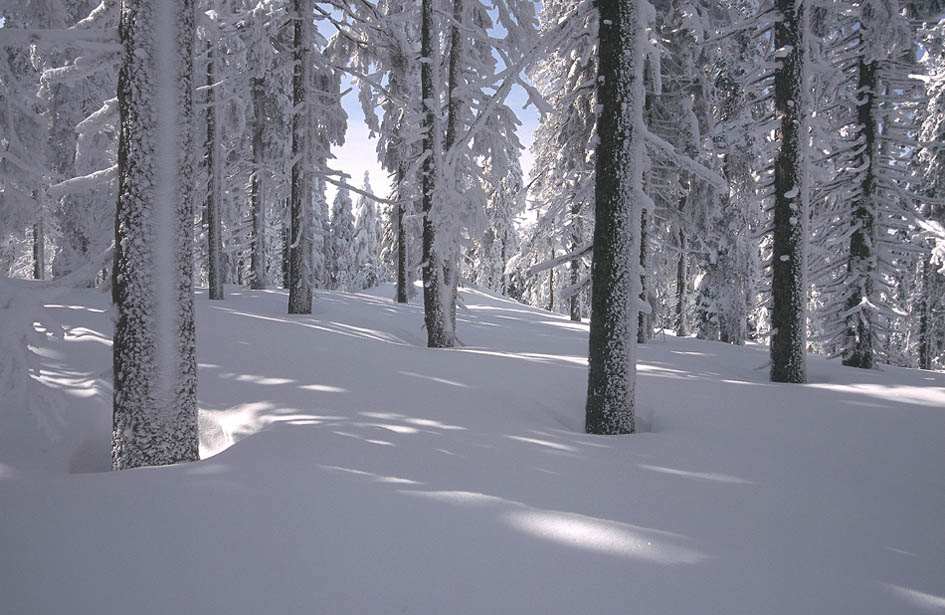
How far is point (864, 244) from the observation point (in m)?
10.7

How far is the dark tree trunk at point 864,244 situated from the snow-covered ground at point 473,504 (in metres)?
3.61

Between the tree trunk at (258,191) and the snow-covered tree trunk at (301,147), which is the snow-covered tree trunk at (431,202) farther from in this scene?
the tree trunk at (258,191)

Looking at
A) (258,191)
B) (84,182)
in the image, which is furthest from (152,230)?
(258,191)

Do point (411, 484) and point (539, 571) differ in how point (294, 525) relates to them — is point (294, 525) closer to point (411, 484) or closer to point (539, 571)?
point (411, 484)

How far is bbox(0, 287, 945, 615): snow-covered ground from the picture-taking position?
2.77 metres

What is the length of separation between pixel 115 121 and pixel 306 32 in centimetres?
892

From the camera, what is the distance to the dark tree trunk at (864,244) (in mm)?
10484

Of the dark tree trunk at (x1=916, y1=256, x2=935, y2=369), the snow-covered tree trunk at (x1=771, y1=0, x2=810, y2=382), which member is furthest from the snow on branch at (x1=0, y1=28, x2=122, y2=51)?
the dark tree trunk at (x1=916, y1=256, x2=935, y2=369)

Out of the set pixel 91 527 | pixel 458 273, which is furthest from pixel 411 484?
pixel 458 273

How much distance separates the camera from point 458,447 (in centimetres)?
491

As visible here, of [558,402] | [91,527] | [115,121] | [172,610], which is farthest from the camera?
[558,402]

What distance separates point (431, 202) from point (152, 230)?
22.0 ft

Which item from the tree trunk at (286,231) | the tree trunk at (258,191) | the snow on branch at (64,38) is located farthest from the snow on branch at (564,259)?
the tree trunk at (258,191)

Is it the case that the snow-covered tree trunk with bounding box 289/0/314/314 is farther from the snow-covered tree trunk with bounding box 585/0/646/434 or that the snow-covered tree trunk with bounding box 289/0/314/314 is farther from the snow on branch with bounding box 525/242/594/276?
the snow-covered tree trunk with bounding box 585/0/646/434
